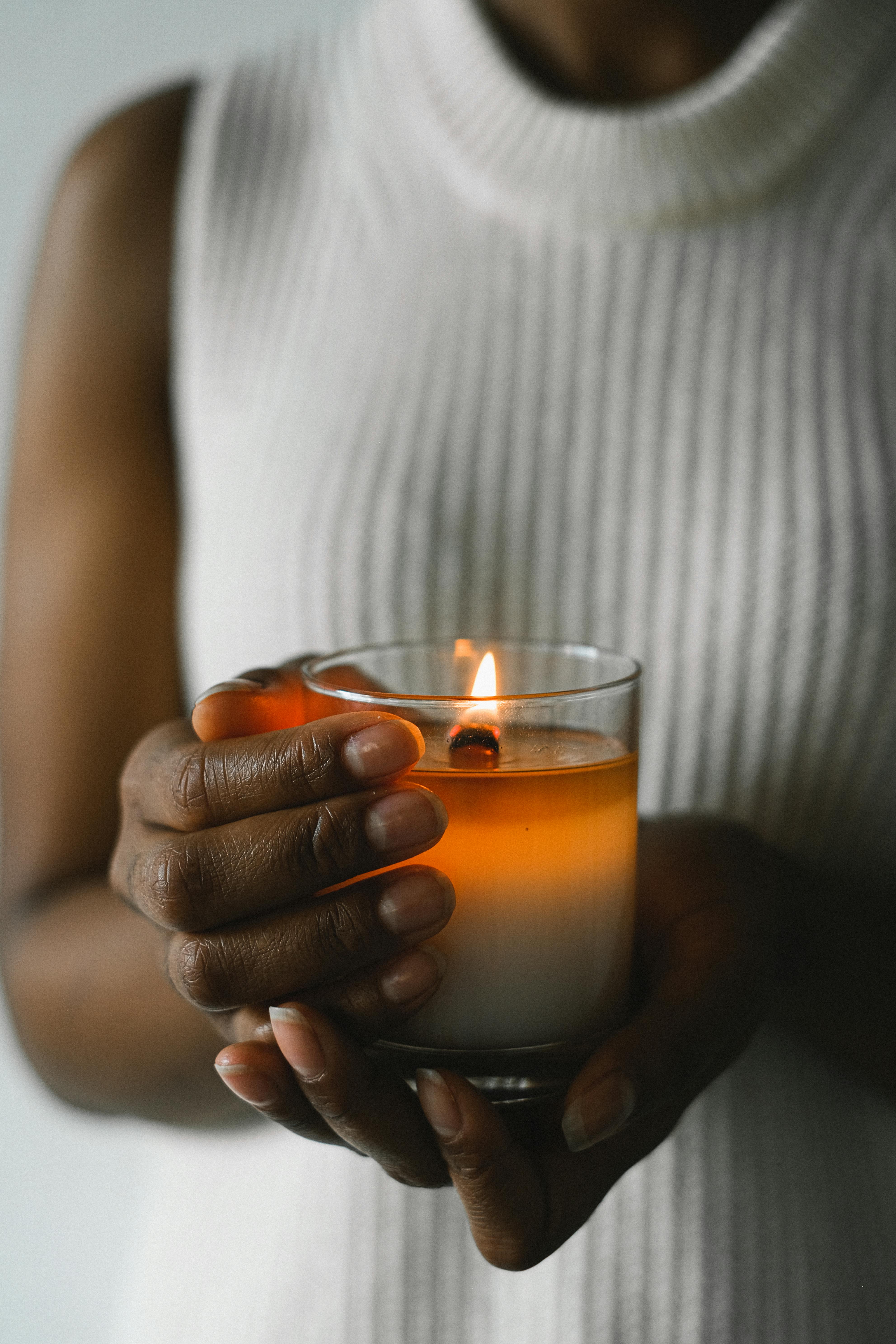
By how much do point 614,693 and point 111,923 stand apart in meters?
0.40

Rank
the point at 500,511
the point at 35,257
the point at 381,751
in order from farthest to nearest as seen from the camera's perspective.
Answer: the point at 35,257 < the point at 500,511 < the point at 381,751

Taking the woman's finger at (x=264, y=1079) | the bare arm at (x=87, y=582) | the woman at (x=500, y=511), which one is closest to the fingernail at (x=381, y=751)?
the woman's finger at (x=264, y=1079)

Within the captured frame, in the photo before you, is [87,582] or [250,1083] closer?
[250,1083]

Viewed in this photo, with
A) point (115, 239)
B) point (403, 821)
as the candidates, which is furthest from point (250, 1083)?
point (115, 239)

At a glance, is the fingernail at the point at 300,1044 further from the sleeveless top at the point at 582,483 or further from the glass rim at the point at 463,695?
the sleeveless top at the point at 582,483

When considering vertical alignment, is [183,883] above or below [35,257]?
below

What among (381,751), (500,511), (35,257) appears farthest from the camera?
(35,257)

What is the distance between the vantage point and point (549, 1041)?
359mm

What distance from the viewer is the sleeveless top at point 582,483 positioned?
0.60 meters

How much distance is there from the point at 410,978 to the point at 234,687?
0.39 feet

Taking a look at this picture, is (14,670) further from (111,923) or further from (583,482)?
(583,482)

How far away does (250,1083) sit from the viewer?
1.07ft

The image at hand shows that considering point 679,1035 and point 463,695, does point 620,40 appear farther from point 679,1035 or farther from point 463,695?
point 679,1035

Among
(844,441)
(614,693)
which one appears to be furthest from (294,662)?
(844,441)
